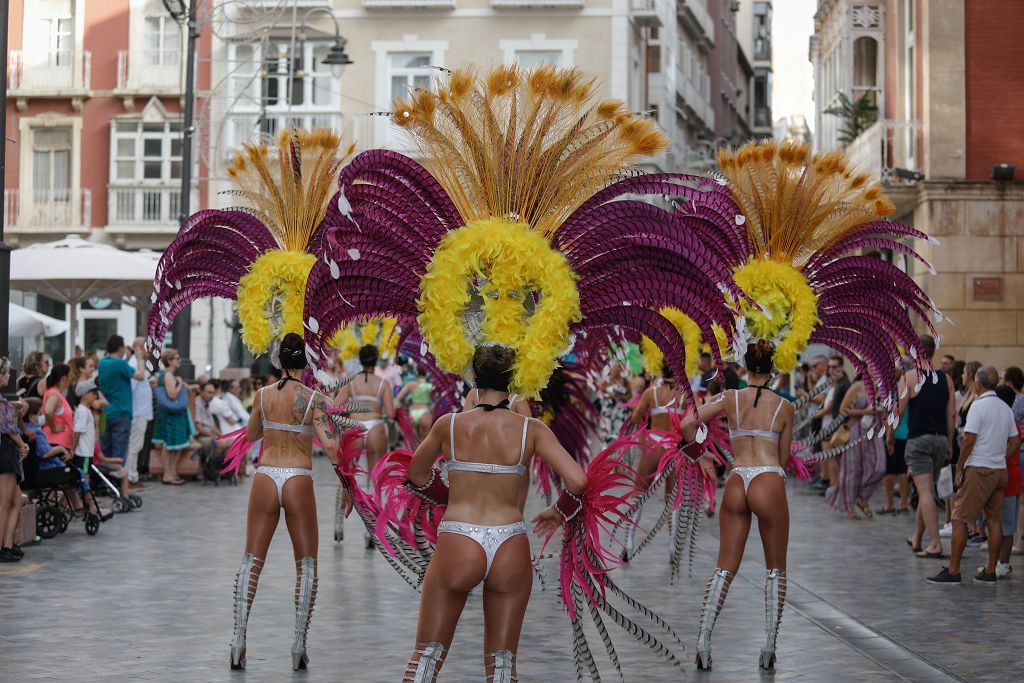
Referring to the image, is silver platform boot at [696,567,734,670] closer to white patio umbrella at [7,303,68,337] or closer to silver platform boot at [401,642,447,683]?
silver platform boot at [401,642,447,683]

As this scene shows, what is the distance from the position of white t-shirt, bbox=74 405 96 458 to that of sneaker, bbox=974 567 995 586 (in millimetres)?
8425

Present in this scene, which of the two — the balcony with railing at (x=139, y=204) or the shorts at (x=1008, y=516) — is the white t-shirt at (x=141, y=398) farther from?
the balcony with railing at (x=139, y=204)

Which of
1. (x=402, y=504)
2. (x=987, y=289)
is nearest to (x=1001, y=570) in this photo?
(x=402, y=504)

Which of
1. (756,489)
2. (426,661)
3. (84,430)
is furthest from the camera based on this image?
(84,430)

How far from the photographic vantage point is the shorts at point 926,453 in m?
14.2

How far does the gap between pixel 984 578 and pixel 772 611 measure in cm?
417

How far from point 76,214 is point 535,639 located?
1273 inches

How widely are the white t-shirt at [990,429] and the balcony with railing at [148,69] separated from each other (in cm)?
3064

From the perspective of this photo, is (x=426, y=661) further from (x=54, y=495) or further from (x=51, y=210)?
(x=51, y=210)

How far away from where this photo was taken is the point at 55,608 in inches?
426

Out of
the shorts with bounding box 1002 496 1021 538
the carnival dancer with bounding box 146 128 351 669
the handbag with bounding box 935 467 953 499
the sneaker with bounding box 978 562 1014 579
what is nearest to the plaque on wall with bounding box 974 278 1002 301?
the handbag with bounding box 935 467 953 499

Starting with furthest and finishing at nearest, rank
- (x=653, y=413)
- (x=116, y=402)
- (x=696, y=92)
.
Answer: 1. (x=696, y=92)
2. (x=116, y=402)
3. (x=653, y=413)

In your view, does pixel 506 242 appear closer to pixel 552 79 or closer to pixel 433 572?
pixel 552 79

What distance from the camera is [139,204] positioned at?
39844mm
